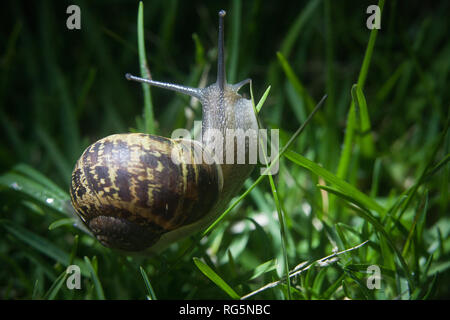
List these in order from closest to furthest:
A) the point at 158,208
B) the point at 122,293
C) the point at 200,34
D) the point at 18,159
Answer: the point at 158,208 < the point at 122,293 < the point at 18,159 < the point at 200,34

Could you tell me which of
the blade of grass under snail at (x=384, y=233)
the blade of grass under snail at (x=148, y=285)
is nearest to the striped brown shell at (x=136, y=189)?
the blade of grass under snail at (x=148, y=285)

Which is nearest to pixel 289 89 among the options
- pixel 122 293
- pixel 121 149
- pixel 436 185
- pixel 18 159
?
pixel 436 185

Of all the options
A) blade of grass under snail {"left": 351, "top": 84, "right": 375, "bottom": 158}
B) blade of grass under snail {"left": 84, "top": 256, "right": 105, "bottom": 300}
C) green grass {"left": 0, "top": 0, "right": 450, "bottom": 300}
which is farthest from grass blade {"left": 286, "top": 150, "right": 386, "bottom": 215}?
blade of grass under snail {"left": 84, "top": 256, "right": 105, "bottom": 300}

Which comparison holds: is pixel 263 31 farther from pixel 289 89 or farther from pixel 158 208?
pixel 158 208

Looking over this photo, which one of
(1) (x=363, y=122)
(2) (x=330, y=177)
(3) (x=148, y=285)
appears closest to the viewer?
(3) (x=148, y=285)

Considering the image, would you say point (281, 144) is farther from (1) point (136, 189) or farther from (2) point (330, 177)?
(1) point (136, 189)

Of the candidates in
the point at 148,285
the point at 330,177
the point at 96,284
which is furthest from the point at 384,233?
the point at 96,284

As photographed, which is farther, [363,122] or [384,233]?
[363,122]
